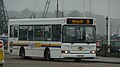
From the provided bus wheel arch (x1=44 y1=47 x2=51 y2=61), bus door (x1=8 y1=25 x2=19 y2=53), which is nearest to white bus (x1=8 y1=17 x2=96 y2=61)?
bus wheel arch (x1=44 y1=47 x2=51 y2=61)

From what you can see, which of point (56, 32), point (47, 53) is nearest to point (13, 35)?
point (47, 53)

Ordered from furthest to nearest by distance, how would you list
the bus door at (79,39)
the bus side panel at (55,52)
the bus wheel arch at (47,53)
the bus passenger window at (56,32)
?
the bus wheel arch at (47,53) < the bus passenger window at (56,32) < the bus side panel at (55,52) < the bus door at (79,39)

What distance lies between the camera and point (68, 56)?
24.7 meters

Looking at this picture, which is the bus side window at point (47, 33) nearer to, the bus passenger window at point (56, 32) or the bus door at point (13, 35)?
the bus passenger window at point (56, 32)

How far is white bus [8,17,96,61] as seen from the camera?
81.4ft

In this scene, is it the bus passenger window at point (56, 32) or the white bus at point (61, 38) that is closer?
the white bus at point (61, 38)

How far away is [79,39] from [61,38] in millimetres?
1227

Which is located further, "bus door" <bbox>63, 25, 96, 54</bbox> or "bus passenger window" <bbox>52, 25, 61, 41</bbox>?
"bus passenger window" <bbox>52, 25, 61, 41</bbox>

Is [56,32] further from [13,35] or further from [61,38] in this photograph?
[13,35]

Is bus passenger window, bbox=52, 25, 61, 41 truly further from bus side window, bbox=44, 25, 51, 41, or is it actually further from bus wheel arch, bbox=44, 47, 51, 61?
bus wheel arch, bbox=44, 47, 51, 61

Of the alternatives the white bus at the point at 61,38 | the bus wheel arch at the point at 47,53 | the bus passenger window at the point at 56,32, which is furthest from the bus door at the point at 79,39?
the bus wheel arch at the point at 47,53

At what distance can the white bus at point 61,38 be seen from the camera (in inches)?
976

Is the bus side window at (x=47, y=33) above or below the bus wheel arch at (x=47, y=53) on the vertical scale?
above

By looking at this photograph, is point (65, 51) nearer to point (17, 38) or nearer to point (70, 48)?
point (70, 48)
